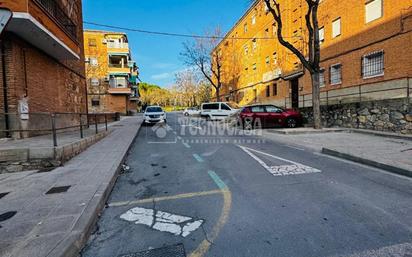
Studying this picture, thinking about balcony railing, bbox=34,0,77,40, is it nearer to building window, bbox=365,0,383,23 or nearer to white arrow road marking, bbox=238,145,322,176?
white arrow road marking, bbox=238,145,322,176

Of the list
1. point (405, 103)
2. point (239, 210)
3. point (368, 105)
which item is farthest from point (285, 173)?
point (368, 105)

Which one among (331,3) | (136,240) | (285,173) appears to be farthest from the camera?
(331,3)

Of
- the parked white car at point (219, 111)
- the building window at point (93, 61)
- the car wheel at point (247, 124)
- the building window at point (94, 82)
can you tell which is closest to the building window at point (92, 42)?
the building window at point (93, 61)

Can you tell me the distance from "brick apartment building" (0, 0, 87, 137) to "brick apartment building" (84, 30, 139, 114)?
94.2 feet

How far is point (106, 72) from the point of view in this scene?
39.7 metres

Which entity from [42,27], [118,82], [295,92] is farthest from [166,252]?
[118,82]

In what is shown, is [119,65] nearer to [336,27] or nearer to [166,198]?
[336,27]

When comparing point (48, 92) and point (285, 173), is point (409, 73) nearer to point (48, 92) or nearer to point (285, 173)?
point (285, 173)

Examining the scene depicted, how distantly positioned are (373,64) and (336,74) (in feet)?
10.3

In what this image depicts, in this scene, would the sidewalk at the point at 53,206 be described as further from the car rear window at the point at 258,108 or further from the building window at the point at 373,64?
the building window at the point at 373,64

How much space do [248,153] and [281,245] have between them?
17.5 ft

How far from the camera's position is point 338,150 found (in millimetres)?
7617

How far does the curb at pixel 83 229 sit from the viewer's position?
2527mm

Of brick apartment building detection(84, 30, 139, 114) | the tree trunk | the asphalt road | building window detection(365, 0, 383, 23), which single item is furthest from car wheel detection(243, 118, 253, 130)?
brick apartment building detection(84, 30, 139, 114)
